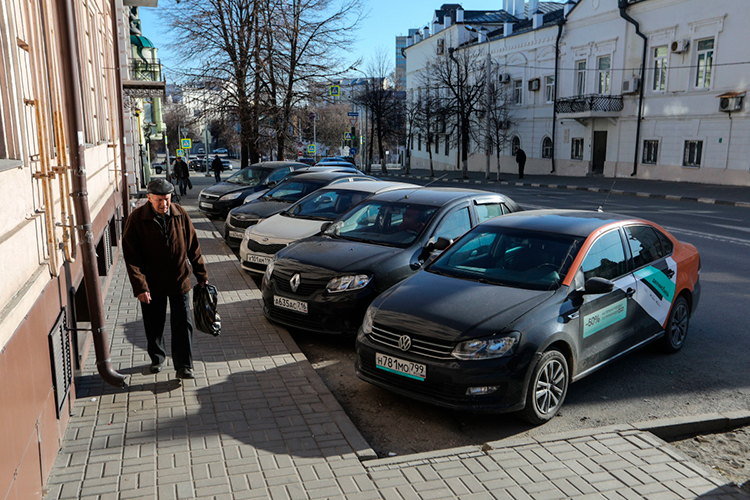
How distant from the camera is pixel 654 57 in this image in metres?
33.7

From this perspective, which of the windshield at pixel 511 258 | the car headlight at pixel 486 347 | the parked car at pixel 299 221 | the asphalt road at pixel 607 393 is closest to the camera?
the car headlight at pixel 486 347

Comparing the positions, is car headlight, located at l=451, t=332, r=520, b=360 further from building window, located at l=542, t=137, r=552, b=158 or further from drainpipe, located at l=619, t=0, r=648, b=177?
building window, located at l=542, t=137, r=552, b=158

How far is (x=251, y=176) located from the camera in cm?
1841

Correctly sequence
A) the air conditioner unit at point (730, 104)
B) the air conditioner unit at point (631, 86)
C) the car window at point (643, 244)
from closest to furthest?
the car window at point (643, 244) < the air conditioner unit at point (730, 104) < the air conditioner unit at point (631, 86)

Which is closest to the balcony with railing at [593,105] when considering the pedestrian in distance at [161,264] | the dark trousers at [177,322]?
the pedestrian in distance at [161,264]

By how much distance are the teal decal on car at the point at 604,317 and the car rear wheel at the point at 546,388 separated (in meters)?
0.41

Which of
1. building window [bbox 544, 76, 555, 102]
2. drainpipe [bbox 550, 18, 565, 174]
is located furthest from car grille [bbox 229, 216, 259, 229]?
building window [bbox 544, 76, 555, 102]

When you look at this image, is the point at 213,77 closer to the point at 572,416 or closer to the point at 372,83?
the point at 572,416

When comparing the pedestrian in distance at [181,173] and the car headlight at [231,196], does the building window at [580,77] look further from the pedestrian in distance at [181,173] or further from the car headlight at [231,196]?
the car headlight at [231,196]

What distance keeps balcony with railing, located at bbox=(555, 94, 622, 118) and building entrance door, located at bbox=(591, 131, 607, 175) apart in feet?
5.10

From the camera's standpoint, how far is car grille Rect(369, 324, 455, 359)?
4.91 meters

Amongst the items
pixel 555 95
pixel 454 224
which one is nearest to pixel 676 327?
pixel 454 224

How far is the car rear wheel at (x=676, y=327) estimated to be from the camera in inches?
262

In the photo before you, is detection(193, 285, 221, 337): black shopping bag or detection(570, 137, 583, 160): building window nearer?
detection(193, 285, 221, 337): black shopping bag
